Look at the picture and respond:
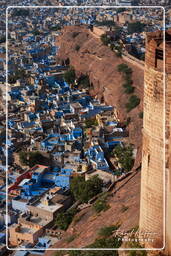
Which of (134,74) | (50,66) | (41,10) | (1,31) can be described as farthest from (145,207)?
(41,10)

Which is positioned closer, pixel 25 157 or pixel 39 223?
pixel 39 223

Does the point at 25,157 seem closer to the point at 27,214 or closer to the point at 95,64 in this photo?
the point at 27,214

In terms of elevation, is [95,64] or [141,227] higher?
[141,227]

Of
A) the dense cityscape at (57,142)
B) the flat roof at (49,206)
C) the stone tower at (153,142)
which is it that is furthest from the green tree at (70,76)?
the stone tower at (153,142)

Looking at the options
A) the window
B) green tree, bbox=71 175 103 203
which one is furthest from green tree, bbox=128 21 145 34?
the window

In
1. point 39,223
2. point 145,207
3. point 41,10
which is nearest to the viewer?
point 145,207

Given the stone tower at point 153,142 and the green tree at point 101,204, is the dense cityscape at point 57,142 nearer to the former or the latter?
the green tree at point 101,204
